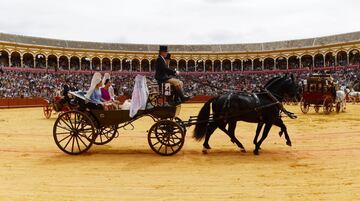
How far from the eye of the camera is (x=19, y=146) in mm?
8352

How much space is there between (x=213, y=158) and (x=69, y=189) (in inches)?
117

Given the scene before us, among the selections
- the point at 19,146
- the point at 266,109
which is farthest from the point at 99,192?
the point at 19,146

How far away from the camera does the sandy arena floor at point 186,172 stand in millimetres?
4375

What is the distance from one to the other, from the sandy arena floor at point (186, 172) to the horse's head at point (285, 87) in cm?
121

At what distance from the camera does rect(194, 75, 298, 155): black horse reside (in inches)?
285

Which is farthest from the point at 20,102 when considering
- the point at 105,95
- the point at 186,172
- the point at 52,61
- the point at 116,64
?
the point at 186,172

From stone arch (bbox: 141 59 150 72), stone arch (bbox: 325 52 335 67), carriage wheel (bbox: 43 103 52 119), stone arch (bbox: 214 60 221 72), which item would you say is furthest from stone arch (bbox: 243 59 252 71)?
carriage wheel (bbox: 43 103 52 119)

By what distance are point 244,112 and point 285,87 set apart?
122 centimetres

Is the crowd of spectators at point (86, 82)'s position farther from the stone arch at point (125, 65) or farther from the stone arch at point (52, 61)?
the stone arch at point (52, 61)

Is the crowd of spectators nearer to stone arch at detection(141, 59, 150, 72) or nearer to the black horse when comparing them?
stone arch at detection(141, 59, 150, 72)

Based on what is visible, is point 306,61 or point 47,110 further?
point 306,61

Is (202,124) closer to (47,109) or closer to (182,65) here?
(47,109)

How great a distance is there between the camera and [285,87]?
25.2 ft

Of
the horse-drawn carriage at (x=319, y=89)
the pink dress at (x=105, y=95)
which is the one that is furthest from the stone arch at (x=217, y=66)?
the pink dress at (x=105, y=95)
